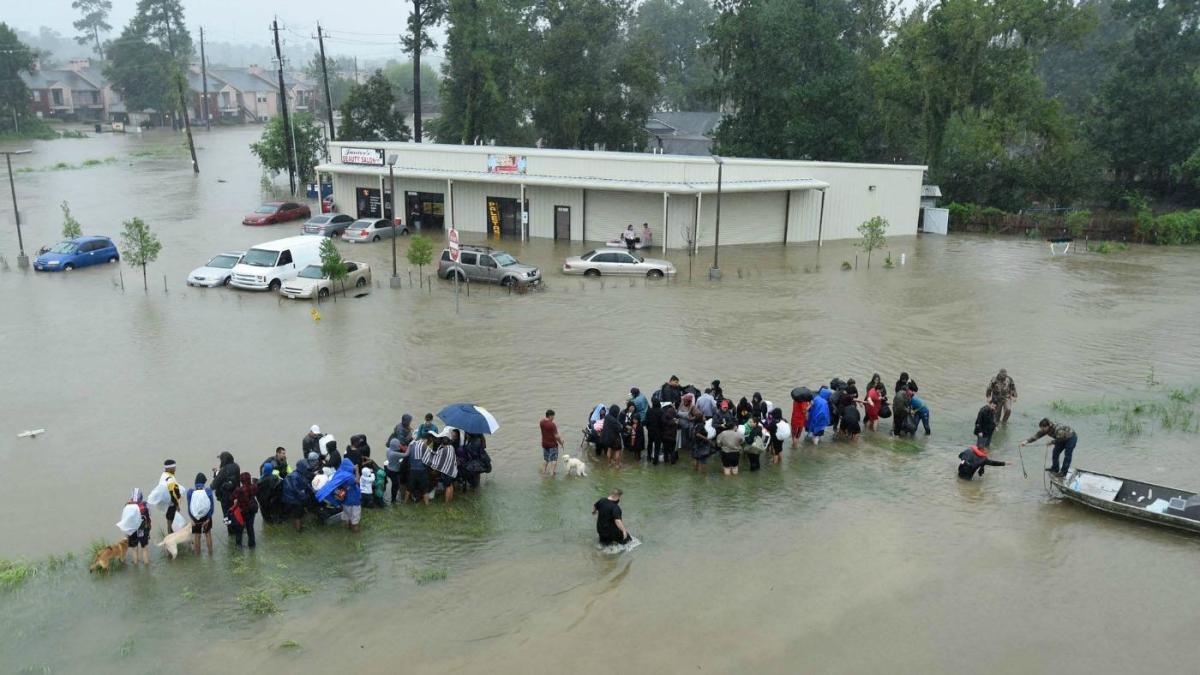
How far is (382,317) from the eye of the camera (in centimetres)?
2544

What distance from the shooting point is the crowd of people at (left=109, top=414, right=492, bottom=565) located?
38.1ft

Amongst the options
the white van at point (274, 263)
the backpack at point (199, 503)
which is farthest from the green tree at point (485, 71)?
the backpack at point (199, 503)

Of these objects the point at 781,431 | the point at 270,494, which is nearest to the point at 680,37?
the point at 781,431

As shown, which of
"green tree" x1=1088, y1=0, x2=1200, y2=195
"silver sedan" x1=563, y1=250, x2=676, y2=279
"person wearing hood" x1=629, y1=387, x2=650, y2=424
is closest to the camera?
"person wearing hood" x1=629, y1=387, x2=650, y2=424

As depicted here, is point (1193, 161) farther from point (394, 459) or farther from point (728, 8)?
point (394, 459)

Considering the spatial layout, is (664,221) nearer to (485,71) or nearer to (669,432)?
(669,432)

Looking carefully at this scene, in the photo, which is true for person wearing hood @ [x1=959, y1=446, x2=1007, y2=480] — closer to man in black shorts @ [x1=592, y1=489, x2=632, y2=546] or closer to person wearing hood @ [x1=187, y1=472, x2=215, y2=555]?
man in black shorts @ [x1=592, y1=489, x2=632, y2=546]

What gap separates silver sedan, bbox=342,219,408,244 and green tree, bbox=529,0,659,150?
19366 millimetres

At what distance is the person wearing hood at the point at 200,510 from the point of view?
11375mm

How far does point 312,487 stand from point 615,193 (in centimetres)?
2685

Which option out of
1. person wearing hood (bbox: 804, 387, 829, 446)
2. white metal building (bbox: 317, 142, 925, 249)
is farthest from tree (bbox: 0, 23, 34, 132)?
person wearing hood (bbox: 804, 387, 829, 446)

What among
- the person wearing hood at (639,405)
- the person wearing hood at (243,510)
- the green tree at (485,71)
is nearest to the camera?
the person wearing hood at (243,510)

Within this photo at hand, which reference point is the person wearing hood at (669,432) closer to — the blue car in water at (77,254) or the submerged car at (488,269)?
the submerged car at (488,269)

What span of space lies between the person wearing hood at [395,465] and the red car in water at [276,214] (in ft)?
103
